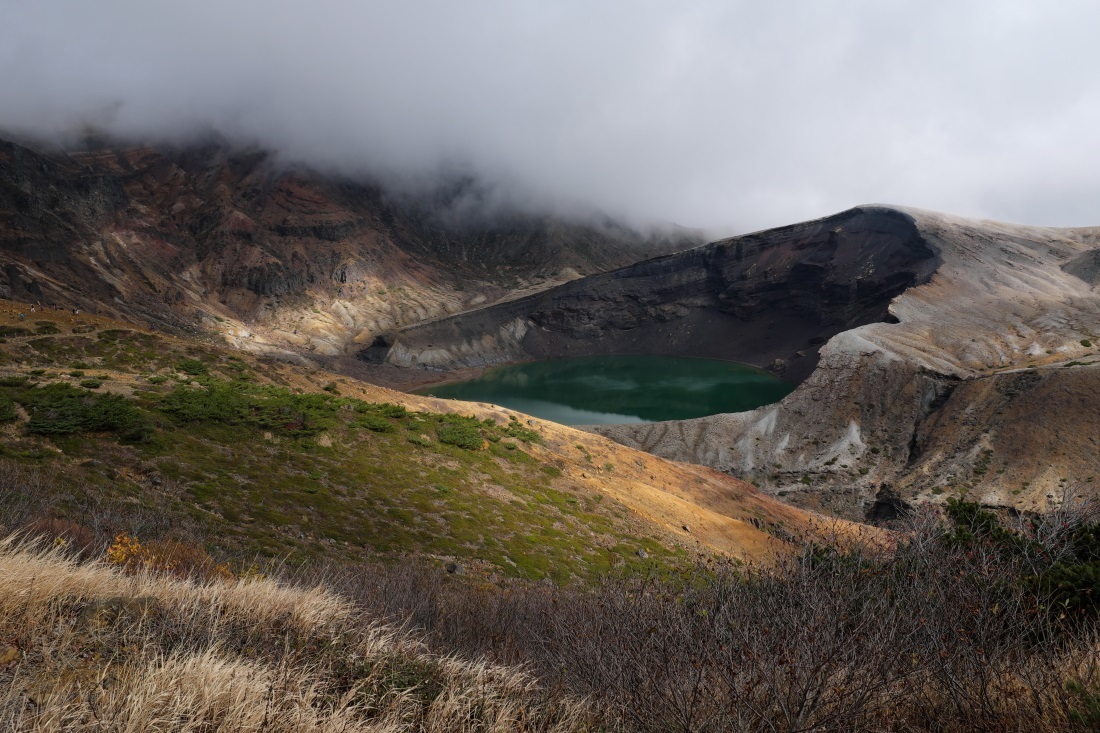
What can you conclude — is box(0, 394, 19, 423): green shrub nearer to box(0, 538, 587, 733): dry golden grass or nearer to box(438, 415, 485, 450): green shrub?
box(0, 538, 587, 733): dry golden grass

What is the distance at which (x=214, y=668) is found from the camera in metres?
3.08

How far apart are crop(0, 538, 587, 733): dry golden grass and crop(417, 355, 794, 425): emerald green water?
71.7m

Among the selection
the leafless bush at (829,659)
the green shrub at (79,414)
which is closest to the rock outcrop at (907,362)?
the leafless bush at (829,659)

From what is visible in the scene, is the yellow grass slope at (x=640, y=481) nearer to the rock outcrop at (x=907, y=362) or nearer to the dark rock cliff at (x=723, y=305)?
the rock outcrop at (x=907, y=362)

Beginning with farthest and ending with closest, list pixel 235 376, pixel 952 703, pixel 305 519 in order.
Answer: pixel 235 376 < pixel 305 519 < pixel 952 703

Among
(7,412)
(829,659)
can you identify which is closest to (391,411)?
(7,412)

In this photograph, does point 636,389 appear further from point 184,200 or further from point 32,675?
point 184,200

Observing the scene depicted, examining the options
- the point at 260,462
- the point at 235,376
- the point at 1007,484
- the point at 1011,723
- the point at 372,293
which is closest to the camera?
the point at 1011,723

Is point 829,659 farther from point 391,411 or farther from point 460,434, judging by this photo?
point 391,411

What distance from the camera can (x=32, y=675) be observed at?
9.89ft

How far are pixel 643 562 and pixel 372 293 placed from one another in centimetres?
13982

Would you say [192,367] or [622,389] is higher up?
[192,367]

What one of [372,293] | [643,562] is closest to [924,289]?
[643,562]

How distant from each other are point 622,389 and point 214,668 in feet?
332
